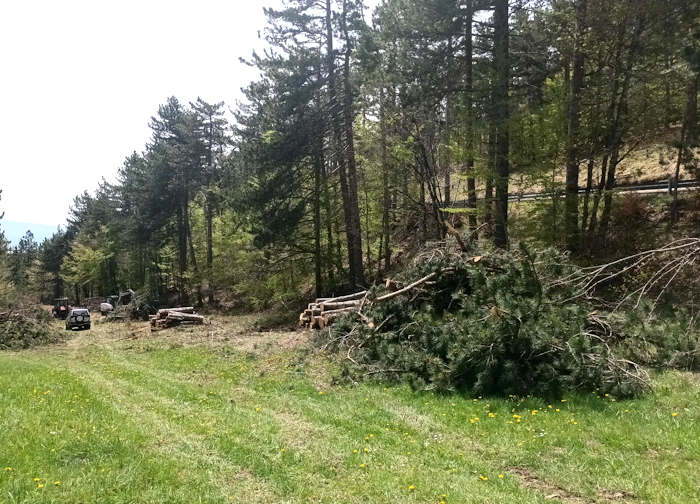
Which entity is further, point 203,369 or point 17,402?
point 203,369

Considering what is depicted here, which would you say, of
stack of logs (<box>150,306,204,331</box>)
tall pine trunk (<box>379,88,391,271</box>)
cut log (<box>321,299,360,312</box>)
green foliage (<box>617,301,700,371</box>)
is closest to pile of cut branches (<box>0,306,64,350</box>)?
stack of logs (<box>150,306,204,331</box>)

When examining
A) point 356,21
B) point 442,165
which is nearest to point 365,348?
point 442,165

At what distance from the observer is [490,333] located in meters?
7.58

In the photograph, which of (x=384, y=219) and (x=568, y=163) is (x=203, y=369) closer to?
(x=568, y=163)

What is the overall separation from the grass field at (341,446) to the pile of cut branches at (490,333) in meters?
0.42

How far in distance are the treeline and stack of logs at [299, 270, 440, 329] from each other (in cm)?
205

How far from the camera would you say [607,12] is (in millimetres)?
13570

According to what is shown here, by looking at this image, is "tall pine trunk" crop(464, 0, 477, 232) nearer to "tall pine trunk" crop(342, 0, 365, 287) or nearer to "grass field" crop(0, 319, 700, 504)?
"tall pine trunk" crop(342, 0, 365, 287)

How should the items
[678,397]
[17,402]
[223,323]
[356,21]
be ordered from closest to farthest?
[678,397]
[17,402]
[356,21]
[223,323]

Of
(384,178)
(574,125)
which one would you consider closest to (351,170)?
(384,178)

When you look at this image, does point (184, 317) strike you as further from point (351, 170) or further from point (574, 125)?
point (574, 125)

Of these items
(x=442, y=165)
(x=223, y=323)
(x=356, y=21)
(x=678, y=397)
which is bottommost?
(x=223, y=323)

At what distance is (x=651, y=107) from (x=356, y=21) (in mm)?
12259

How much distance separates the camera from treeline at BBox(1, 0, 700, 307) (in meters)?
14.0
